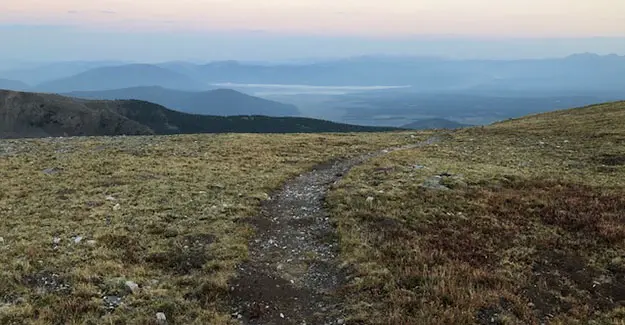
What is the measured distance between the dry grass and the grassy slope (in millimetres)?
4000

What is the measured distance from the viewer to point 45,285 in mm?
12148

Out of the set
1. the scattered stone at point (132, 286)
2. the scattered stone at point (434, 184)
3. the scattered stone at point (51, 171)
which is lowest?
the scattered stone at point (132, 286)

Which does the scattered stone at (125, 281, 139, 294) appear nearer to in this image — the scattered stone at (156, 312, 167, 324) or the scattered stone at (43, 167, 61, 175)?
the scattered stone at (156, 312, 167, 324)

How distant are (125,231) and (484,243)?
39.6ft

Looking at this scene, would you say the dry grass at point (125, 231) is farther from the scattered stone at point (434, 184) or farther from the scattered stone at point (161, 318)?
the scattered stone at point (434, 184)

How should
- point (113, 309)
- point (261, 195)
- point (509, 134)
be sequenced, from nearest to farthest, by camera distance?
point (113, 309) → point (261, 195) → point (509, 134)

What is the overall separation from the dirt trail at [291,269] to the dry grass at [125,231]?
629mm

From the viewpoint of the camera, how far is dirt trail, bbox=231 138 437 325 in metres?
11.2

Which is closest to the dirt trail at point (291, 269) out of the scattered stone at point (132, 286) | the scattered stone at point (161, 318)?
the scattered stone at point (161, 318)

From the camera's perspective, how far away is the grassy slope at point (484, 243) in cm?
1118

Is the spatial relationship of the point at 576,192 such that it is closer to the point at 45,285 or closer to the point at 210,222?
the point at 210,222

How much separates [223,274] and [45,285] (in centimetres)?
450

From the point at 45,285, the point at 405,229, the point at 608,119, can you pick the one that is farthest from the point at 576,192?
the point at 608,119

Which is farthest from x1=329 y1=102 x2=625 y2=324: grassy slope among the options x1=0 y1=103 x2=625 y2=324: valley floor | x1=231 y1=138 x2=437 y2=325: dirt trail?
x1=231 y1=138 x2=437 y2=325: dirt trail
